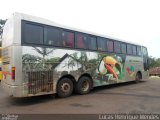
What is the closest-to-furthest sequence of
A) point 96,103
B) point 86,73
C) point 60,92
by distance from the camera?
1. point 96,103
2. point 60,92
3. point 86,73

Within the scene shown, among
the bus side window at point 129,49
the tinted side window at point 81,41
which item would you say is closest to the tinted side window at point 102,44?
the tinted side window at point 81,41

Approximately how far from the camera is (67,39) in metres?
8.38

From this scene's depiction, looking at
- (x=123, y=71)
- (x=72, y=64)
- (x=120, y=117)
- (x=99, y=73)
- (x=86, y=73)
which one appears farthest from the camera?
(x=123, y=71)

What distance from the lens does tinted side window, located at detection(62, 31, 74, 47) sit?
8.24m

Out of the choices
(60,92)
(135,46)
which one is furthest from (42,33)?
(135,46)

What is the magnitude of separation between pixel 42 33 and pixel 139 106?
4.77 metres

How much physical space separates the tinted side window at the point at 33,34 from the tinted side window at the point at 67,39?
1.25 m

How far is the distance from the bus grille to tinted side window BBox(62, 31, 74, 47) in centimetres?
158

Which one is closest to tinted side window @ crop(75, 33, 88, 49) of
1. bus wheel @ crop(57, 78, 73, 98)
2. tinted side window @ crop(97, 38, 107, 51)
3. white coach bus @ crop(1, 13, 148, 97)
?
white coach bus @ crop(1, 13, 148, 97)

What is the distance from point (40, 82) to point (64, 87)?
1.38 m

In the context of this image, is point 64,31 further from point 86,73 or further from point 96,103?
point 96,103

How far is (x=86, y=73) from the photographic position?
9.29m

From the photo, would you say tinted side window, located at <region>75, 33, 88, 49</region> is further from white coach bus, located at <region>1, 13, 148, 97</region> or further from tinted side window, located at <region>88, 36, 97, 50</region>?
tinted side window, located at <region>88, 36, 97, 50</region>

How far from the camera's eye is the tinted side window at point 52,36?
7516mm
